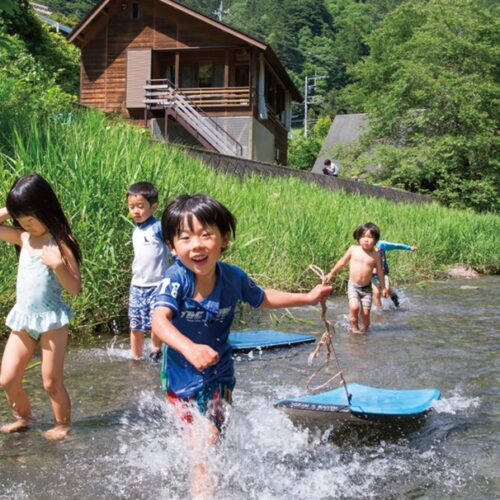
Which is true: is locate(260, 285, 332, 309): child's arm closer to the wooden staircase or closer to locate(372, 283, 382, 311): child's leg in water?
locate(372, 283, 382, 311): child's leg in water

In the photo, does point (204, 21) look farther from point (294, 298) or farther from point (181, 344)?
point (181, 344)

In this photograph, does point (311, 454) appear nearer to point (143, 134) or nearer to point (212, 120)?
point (143, 134)

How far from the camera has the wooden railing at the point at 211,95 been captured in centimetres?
2238

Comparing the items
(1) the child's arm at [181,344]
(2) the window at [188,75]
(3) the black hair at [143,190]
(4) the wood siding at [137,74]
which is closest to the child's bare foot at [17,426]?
(1) the child's arm at [181,344]

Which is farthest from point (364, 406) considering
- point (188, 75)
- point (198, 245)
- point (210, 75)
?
point (188, 75)

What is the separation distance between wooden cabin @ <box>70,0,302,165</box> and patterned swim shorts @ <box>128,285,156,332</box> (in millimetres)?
16882

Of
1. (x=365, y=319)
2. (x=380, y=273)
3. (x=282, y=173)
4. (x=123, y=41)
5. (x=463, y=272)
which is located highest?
(x=123, y=41)

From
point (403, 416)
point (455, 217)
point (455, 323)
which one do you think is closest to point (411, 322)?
point (455, 323)

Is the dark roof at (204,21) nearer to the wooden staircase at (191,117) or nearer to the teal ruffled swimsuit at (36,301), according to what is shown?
the wooden staircase at (191,117)

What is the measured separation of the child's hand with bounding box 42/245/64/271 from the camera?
2822 millimetres

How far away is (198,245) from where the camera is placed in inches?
93.6

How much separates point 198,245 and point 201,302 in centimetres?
27

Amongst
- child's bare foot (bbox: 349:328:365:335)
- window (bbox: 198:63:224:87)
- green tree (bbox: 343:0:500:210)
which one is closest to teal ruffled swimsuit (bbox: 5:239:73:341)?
child's bare foot (bbox: 349:328:365:335)

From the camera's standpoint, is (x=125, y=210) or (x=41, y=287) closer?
(x=41, y=287)
